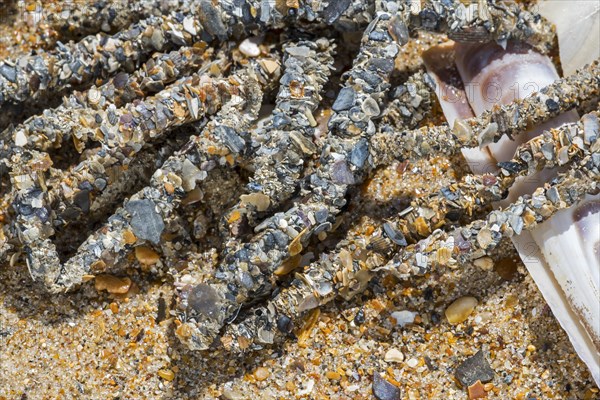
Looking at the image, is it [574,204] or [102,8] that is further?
[102,8]

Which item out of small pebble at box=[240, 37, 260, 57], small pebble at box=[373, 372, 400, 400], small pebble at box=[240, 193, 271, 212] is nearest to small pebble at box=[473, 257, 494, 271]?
small pebble at box=[373, 372, 400, 400]

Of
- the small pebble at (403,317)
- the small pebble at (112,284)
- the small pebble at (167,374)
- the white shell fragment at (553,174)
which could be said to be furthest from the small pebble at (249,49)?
the small pebble at (167,374)

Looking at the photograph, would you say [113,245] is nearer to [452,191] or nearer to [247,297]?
[247,297]

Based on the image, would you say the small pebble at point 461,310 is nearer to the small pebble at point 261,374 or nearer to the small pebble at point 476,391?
the small pebble at point 476,391

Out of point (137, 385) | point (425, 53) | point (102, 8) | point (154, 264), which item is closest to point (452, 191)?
point (425, 53)

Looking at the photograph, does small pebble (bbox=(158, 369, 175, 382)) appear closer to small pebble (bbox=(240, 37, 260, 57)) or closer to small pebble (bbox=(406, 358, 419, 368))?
small pebble (bbox=(406, 358, 419, 368))
